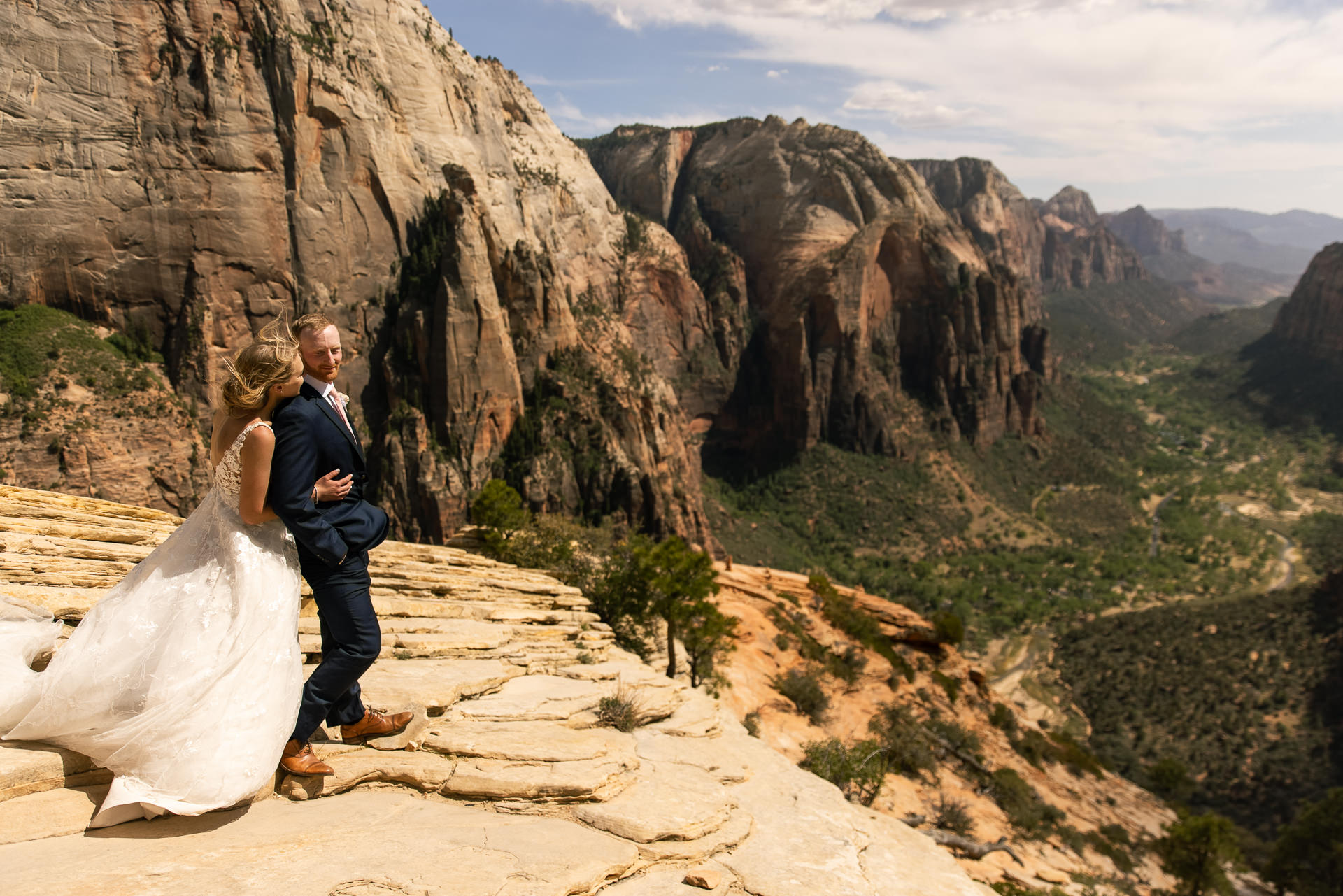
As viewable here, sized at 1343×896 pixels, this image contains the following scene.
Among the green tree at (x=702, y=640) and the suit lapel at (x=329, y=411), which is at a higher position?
the suit lapel at (x=329, y=411)

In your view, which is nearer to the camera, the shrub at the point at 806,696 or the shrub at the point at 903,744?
the shrub at the point at 903,744

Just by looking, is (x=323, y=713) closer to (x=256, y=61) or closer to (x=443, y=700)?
(x=443, y=700)

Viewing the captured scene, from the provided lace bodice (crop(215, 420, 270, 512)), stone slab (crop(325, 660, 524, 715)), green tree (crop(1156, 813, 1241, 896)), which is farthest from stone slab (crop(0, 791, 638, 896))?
green tree (crop(1156, 813, 1241, 896))

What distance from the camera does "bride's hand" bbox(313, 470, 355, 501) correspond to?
5488 millimetres

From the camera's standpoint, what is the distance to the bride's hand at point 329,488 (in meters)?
5.49

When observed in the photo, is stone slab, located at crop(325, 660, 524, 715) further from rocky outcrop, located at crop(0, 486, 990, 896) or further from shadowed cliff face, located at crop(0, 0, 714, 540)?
shadowed cliff face, located at crop(0, 0, 714, 540)

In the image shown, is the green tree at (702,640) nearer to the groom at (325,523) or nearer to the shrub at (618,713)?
the shrub at (618,713)

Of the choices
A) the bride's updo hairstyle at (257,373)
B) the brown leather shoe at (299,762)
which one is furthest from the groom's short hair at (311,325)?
the brown leather shoe at (299,762)

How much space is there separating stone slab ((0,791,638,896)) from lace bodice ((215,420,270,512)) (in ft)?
7.33

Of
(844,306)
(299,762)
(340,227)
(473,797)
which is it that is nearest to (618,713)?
(473,797)

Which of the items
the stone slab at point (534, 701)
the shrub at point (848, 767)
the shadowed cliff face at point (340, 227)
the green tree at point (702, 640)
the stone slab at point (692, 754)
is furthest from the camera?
the shadowed cliff face at point (340, 227)

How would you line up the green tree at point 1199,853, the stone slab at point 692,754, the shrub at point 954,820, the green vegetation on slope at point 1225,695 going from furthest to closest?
the green vegetation on slope at point 1225,695 → the green tree at point 1199,853 → the shrub at point 954,820 → the stone slab at point 692,754

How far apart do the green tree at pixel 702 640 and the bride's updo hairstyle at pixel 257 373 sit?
12.9 metres

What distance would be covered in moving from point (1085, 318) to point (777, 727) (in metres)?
210
